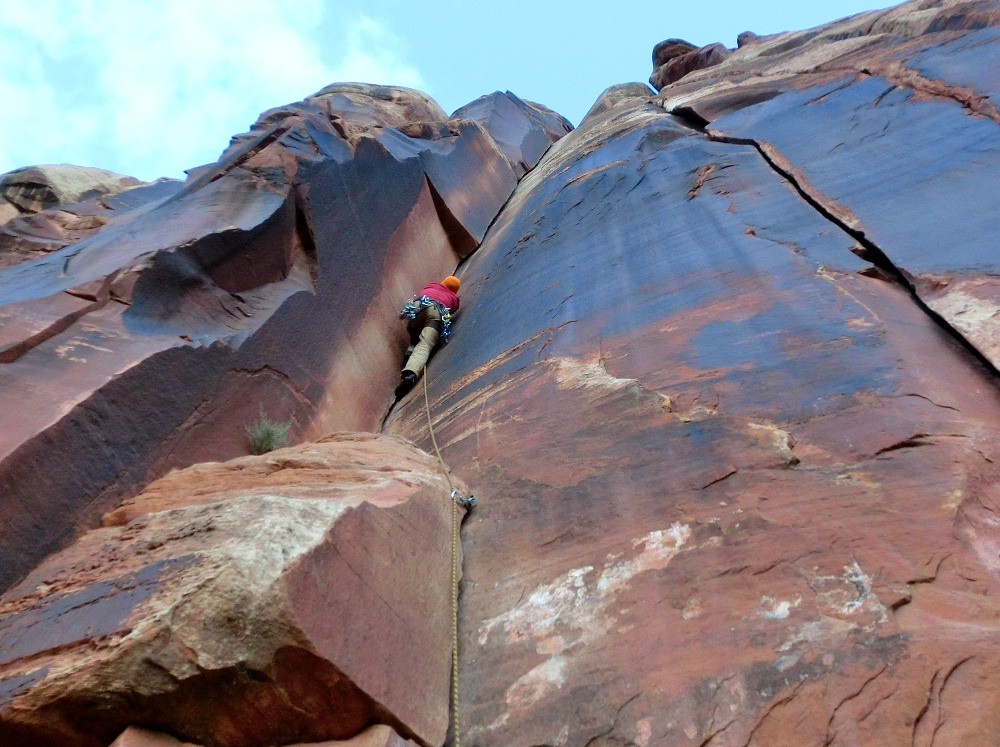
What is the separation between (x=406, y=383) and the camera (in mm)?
6941

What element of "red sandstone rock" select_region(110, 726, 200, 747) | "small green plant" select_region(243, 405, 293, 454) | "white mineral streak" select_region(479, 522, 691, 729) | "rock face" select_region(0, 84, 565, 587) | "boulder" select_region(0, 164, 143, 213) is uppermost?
"boulder" select_region(0, 164, 143, 213)

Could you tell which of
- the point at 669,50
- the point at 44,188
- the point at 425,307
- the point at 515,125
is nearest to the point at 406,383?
the point at 425,307

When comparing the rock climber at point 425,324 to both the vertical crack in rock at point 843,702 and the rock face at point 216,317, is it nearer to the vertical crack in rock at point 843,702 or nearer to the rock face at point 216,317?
the rock face at point 216,317

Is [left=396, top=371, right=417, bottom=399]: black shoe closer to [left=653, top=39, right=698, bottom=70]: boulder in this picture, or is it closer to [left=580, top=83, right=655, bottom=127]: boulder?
[left=580, top=83, right=655, bottom=127]: boulder

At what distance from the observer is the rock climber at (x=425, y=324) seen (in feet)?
22.9

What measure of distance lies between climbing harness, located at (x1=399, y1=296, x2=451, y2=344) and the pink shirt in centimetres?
9

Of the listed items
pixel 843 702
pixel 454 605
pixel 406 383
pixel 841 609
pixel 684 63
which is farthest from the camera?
pixel 684 63

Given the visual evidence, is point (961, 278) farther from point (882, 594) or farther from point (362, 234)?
point (362, 234)

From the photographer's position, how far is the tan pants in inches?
275

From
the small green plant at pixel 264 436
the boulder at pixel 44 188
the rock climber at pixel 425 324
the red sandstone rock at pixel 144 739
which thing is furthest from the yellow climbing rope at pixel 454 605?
the boulder at pixel 44 188

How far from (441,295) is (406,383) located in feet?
3.95

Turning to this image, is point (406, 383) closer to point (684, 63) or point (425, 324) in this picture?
point (425, 324)

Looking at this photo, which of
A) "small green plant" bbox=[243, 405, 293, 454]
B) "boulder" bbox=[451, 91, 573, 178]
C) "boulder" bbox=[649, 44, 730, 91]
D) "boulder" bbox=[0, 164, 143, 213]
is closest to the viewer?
"small green plant" bbox=[243, 405, 293, 454]

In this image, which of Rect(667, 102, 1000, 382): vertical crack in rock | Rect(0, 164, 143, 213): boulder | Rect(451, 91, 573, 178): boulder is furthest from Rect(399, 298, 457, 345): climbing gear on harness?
Rect(0, 164, 143, 213): boulder
